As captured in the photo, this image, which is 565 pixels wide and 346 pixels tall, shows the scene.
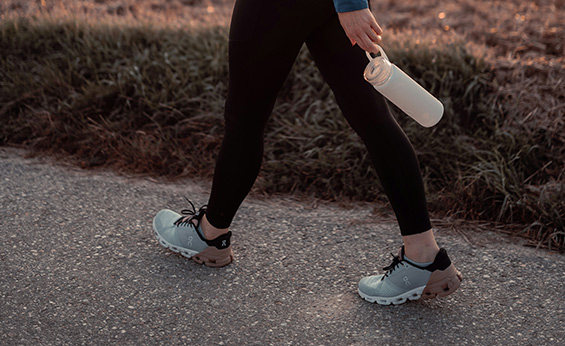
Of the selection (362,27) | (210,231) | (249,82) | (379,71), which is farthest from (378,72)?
(210,231)

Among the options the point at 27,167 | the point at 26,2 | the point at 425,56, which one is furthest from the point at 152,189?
the point at 26,2

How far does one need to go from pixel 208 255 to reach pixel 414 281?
33.9 inches

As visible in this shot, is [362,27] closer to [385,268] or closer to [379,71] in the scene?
[379,71]

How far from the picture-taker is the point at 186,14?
5.53m

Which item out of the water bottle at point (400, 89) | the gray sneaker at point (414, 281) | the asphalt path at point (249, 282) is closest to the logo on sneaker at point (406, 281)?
the gray sneaker at point (414, 281)

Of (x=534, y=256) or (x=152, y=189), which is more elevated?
(x=534, y=256)

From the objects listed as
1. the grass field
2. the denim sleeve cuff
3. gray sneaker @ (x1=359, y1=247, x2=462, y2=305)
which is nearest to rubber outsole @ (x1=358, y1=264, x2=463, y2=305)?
gray sneaker @ (x1=359, y1=247, x2=462, y2=305)

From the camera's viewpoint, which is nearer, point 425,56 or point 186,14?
point 425,56

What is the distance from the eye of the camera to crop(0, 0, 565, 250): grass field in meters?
3.42

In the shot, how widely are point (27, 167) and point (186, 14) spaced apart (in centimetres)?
237

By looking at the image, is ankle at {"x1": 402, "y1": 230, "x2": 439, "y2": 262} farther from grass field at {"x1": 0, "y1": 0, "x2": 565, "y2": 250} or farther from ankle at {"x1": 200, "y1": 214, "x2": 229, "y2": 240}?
grass field at {"x1": 0, "y1": 0, "x2": 565, "y2": 250}

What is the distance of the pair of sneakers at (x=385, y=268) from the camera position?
233cm

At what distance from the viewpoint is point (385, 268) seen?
2.44 metres

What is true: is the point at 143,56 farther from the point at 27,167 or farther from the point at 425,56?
the point at 425,56
